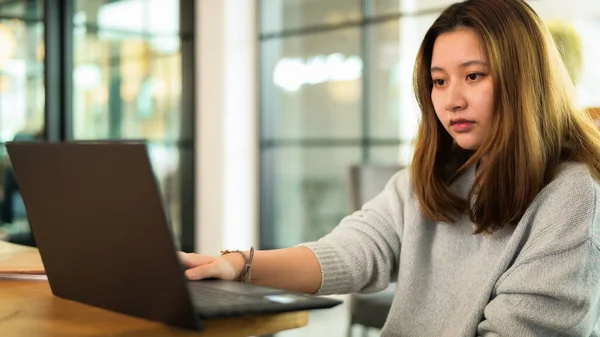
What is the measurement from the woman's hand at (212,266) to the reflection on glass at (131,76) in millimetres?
3820

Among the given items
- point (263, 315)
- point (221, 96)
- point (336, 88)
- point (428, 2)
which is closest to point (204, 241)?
point (221, 96)

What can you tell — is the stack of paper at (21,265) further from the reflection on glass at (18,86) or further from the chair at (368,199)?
the reflection on glass at (18,86)

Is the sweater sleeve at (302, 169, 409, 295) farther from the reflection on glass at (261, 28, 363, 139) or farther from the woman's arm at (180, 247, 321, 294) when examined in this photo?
the reflection on glass at (261, 28, 363, 139)

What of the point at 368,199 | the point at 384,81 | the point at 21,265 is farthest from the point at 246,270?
the point at 384,81

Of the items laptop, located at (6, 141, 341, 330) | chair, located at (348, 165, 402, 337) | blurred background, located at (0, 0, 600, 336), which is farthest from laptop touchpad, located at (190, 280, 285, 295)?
blurred background, located at (0, 0, 600, 336)

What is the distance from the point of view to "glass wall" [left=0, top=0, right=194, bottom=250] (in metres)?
4.84

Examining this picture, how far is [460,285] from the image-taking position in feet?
4.71

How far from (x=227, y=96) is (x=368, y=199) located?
9.29 feet

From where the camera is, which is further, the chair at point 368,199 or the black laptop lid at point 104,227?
the chair at point 368,199

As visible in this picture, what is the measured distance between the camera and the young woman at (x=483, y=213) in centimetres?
124

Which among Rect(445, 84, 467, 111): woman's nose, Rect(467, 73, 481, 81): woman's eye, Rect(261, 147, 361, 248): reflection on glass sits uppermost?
Rect(467, 73, 481, 81): woman's eye

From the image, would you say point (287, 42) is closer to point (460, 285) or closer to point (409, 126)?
point (409, 126)

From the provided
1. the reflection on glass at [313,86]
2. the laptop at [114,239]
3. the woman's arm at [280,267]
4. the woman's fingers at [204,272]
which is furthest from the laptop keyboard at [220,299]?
the reflection on glass at [313,86]

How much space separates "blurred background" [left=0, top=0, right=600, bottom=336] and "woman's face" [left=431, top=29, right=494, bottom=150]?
3341 mm
